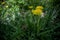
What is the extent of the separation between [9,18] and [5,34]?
56cm

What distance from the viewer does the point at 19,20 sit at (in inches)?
162

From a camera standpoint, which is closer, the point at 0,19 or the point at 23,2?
the point at 0,19

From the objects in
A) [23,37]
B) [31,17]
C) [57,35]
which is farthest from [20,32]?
[57,35]

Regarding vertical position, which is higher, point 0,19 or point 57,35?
point 0,19

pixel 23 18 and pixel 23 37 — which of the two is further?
pixel 23 18

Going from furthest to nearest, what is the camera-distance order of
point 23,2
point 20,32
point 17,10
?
point 23,2 < point 17,10 < point 20,32

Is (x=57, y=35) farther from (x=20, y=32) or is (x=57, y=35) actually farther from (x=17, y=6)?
(x=17, y=6)

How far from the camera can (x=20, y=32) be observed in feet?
12.6

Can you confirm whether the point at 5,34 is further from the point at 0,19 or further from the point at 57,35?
the point at 57,35

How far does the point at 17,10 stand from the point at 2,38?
1.06 meters

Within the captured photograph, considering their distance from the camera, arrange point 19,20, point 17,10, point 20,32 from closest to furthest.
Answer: point 20,32 → point 19,20 → point 17,10

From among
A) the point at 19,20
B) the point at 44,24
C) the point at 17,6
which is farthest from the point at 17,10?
the point at 44,24

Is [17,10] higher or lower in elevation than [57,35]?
higher

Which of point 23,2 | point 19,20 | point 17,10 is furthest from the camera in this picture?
point 23,2
